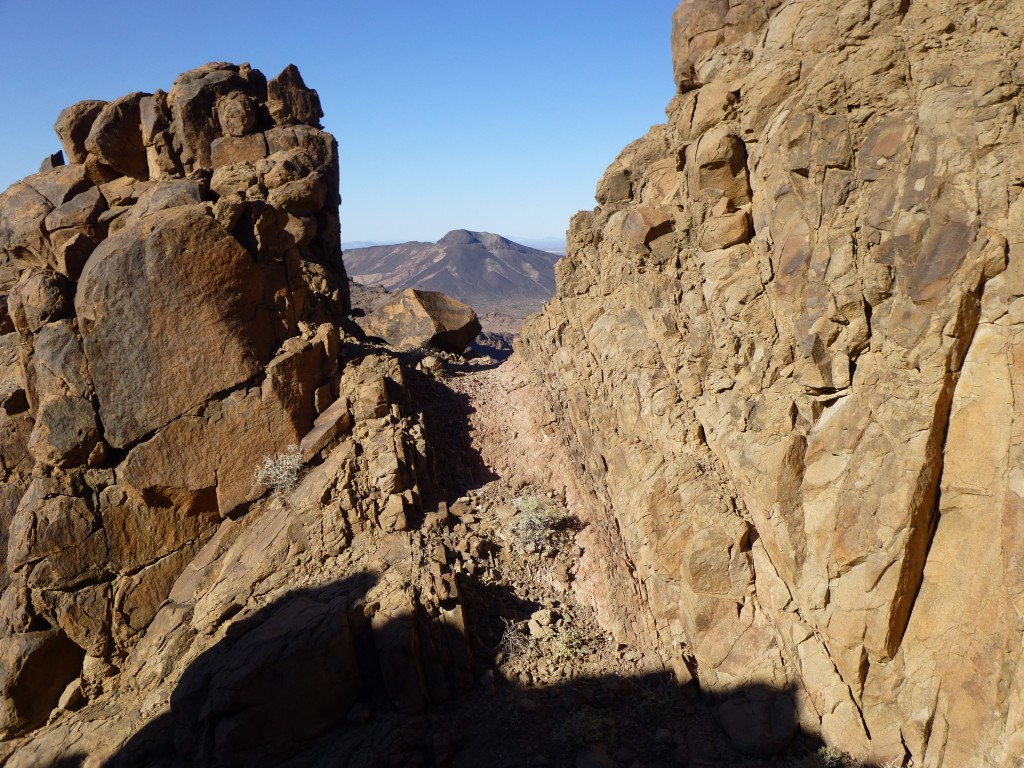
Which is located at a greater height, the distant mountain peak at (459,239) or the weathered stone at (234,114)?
the distant mountain peak at (459,239)

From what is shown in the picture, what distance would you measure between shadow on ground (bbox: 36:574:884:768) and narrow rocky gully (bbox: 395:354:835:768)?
0.07 feet

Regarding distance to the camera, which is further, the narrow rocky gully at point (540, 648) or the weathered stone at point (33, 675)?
the weathered stone at point (33, 675)

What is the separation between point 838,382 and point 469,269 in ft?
234

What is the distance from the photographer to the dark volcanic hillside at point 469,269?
228ft

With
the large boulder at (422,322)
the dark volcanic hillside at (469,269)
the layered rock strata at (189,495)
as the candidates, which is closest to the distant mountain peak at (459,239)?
the dark volcanic hillside at (469,269)

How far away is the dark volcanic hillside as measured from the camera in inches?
2731

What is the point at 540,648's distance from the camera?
8.24 meters

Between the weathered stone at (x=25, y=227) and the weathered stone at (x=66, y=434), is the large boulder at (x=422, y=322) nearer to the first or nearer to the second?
the weathered stone at (x=25, y=227)

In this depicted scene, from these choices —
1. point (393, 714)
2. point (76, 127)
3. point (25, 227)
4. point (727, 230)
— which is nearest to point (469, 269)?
point (76, 127)

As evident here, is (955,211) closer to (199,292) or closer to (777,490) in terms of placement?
(777,490)

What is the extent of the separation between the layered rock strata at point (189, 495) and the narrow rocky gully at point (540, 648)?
50 centimetres

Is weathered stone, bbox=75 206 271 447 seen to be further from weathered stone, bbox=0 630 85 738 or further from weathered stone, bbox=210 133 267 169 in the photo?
weathered stone, bbox=210 133 267 169

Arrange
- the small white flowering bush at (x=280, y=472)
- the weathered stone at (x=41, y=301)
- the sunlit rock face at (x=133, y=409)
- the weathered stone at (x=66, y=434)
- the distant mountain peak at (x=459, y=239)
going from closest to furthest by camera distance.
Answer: the sunlit rock face at (x=133, y=409) < the weathered stone at (x=66, y=434) < the weathered stone at (x=41, y=301) < the small white flowering bush at (x=280, y=472) < the distant mountain peak at (x=459, y=239)

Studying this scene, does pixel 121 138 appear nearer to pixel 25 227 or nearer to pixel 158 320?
pixel 25 227
